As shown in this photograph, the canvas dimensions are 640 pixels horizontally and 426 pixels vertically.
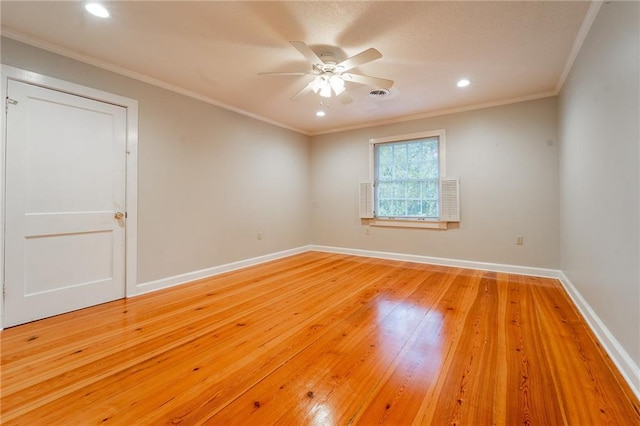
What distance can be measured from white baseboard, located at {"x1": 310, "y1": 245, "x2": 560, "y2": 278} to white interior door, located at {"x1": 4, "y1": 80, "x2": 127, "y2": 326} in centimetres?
370

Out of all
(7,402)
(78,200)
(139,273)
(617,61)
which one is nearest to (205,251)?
(139,273)

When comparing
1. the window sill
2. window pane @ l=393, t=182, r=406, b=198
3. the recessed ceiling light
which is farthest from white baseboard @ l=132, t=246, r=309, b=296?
the recessed ceiling light

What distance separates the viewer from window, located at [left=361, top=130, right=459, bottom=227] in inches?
175

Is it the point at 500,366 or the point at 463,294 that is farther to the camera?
the point at 463,294

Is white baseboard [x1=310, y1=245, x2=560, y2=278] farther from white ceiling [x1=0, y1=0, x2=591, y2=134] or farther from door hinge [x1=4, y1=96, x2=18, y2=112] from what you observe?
door hinge [x1=4, y1=96, x2=18, y2=112]

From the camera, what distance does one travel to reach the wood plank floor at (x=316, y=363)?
4.47ft

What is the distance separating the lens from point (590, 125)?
2307 mm

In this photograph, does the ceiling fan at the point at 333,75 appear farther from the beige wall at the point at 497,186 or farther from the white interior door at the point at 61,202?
the beige wall at the point at 497,186

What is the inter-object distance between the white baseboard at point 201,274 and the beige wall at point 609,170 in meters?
4.07

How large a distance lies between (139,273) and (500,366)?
352 cm

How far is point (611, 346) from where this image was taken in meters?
1.83

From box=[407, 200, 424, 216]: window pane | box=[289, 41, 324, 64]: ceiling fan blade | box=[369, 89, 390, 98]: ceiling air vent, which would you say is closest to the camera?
box=[289, 41, 324, 64]: ceiling fan blade

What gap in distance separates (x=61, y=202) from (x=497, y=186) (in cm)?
529

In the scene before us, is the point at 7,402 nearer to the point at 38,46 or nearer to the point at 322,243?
the point at 38,46
